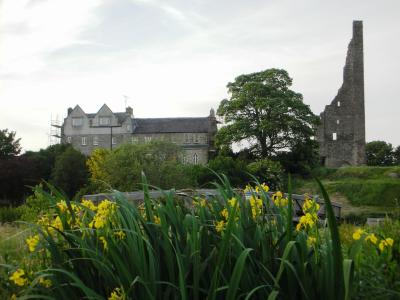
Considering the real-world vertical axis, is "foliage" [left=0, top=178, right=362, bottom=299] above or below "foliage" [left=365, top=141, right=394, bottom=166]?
below

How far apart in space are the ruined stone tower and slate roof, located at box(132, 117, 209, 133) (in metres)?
16.6

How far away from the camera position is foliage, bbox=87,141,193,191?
123 ft

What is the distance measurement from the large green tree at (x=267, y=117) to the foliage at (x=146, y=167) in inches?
396

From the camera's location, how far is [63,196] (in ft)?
13.6

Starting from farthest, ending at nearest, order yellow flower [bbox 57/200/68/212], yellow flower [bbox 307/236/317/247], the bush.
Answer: the bush < yellow flower [bbox 57/200/68/212] < yellow flower [bbox 307/236/317/247]

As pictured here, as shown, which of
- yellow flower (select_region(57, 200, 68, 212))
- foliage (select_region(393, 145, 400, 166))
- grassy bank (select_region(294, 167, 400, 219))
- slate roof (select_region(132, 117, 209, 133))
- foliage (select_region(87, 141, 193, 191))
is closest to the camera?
yellow flower (select_region(57, 200, 68, 212))

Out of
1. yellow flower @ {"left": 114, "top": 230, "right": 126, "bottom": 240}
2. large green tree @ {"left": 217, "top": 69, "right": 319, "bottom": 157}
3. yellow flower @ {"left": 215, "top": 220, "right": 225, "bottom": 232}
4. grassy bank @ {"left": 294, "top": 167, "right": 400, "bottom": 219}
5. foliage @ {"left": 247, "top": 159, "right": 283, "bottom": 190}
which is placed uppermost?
large green tree @ {"left": 217, "top": 69, "right": 319, "bottom": 157}

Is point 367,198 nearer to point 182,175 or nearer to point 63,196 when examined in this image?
point 182,175

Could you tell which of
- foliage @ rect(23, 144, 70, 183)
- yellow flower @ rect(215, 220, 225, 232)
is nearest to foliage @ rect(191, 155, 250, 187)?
foliage @ rect(23, 144, 70, 183)

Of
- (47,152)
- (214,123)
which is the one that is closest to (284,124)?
(214,123)

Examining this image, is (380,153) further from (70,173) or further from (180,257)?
(180,257)

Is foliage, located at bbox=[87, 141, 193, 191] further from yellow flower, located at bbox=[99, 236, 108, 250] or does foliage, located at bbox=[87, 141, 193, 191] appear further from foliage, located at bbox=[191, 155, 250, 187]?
yellow flower, located at bbox=[99, 236, 108, 250]

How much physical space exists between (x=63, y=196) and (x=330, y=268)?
1987mm

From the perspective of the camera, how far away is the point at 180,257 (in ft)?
11.0
